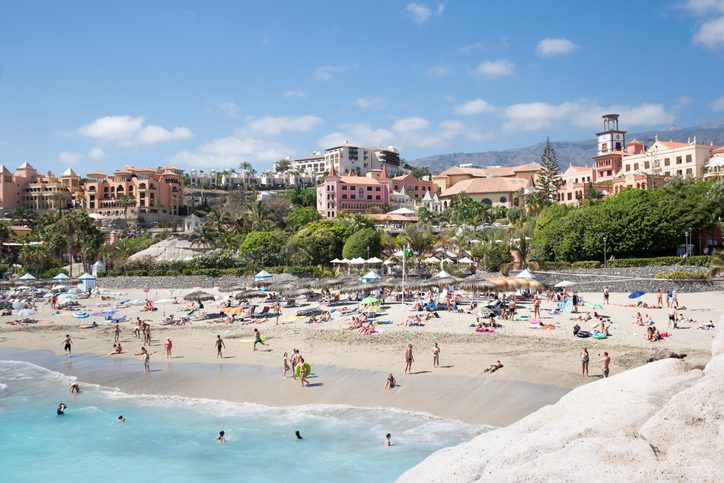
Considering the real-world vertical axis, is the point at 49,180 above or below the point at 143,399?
above

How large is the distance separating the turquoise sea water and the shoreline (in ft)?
1.96

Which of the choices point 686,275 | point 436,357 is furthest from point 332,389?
point 686,275

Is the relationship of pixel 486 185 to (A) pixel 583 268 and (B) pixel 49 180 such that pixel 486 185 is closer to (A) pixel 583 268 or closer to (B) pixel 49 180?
(A) pixel 583 268

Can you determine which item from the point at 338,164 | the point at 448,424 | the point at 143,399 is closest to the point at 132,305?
the point at 143,399

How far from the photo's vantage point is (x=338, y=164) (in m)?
144

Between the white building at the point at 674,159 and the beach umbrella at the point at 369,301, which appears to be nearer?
the beach umbrella at the point at 369,301

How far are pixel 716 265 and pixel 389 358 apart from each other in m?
24.8

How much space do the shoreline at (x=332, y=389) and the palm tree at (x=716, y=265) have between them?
23.5 m

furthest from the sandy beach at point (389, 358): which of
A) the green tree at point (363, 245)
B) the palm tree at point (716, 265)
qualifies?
the green tree at point (363, 245)

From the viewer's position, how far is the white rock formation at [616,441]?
4.67 m

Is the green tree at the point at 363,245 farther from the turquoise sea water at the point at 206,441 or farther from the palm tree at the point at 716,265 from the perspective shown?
the turquoise sea water at the point at 206,441

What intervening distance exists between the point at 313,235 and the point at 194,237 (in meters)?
17.2

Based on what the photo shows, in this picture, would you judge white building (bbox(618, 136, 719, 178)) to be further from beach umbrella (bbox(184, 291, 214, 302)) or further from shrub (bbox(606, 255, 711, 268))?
beach umbrella (bbox(184, 291, 214, 302))

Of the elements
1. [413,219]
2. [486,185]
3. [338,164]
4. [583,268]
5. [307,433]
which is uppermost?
[338,164]
